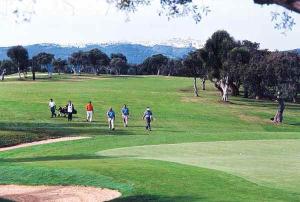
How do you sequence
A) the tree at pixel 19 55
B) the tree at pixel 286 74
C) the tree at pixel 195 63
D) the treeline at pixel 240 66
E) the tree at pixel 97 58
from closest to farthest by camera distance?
the tree at pixel 286 74
the treeline at pixel 240 66
the tree at pixel 195 63
the tree at pixel 19 55
the tree at pixel 97 58

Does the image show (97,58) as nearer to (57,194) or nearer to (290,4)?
(57,194)

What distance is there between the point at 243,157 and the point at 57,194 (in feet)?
35.9

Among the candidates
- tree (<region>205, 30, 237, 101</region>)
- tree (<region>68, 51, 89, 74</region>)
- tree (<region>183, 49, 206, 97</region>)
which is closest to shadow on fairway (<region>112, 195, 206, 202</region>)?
tree (<region>205, 30, 237, 101</region>)

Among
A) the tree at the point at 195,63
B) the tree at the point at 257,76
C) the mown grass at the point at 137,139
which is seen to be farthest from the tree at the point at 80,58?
the tree at the point at 257,76

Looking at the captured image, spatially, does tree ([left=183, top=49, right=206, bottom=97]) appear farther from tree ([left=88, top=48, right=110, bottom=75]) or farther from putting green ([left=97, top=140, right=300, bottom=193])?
tree ([left=88, top=48, right=110, bottom=75])

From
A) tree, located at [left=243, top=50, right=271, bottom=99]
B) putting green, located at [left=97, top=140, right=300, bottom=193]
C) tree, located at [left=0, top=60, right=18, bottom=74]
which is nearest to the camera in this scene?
putting green, located at [left=97, top=140, right=300, bottom=193]

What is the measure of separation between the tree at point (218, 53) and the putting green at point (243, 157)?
5608cm

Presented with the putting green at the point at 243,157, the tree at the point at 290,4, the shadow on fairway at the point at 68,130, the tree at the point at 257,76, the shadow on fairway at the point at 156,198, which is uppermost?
the tree at the point at 290,4

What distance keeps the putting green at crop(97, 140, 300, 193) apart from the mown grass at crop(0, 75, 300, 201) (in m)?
1.18

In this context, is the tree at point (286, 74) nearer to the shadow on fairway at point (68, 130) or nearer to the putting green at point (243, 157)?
the shadow on fairway at point (68, 130)

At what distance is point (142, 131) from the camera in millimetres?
48312

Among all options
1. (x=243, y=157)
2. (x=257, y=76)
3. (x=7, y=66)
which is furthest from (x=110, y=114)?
(x=7, y=66)

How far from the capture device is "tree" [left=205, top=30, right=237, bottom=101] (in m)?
91.4

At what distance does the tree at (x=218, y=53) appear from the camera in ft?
300
